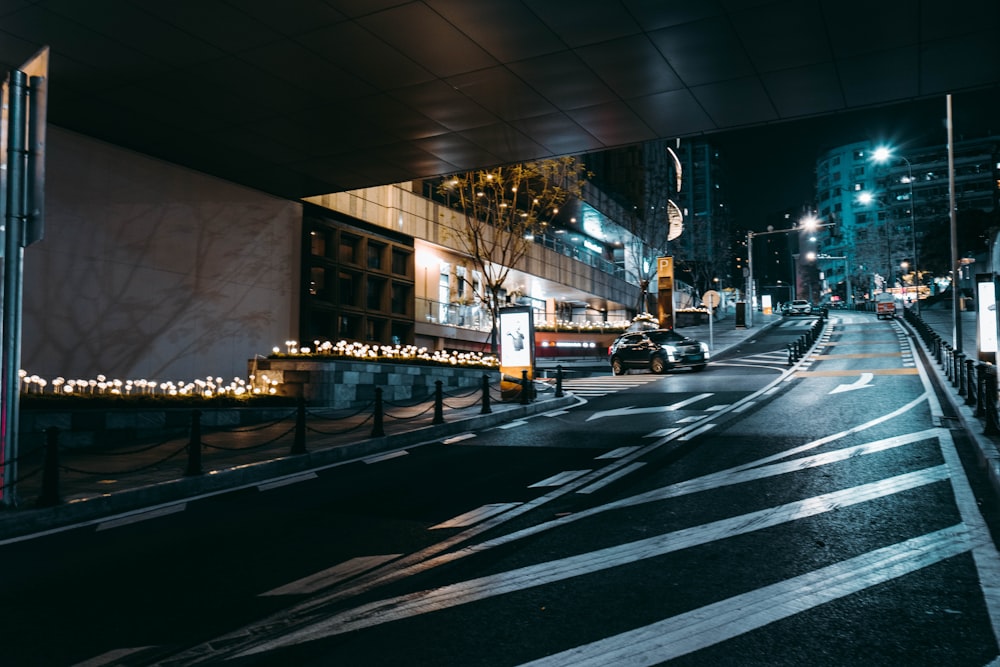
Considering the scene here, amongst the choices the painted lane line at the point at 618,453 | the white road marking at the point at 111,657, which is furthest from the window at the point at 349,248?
the white road marking at the point at 111,657

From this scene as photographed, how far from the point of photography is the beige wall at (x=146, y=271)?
14547mm

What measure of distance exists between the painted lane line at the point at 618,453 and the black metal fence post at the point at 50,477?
6.73 meters

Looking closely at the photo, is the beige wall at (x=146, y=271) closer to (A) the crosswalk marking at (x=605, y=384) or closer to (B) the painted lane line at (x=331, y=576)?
(A) the crosswalk marking at (x=605, y=384)

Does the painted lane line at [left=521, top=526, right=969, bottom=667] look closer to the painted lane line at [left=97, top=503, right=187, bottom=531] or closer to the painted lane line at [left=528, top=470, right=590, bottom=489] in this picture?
the painted lane line at [left=528, top=470, right=590, bottom=489]

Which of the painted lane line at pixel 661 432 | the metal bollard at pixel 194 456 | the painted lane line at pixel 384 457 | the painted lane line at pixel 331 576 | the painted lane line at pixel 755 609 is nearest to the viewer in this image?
the painted lane line at pixel 755 609

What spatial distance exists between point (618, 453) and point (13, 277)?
8131 millimetres

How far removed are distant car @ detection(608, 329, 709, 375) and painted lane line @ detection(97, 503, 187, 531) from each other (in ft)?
71.7

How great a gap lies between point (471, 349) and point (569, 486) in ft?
89.0

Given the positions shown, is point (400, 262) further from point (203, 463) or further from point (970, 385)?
point (970, 385)

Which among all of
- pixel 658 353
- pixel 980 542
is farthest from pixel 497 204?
pixel 980 542

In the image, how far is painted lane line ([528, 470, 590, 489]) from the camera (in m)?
8.15

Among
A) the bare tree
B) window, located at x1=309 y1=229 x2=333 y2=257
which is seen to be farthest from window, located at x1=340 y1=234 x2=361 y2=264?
the bare tree

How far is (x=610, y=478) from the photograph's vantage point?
8297mm

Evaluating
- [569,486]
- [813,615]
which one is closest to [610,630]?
[813,615]
